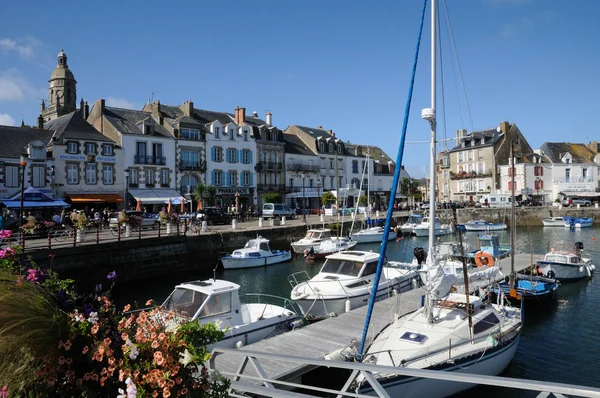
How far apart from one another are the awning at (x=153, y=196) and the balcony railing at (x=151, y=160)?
2617mm

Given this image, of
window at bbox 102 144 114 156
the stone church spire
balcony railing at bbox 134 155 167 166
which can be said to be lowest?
balcony railing at bbox 134 155 167 166

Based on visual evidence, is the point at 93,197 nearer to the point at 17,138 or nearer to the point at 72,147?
the point at 72,147

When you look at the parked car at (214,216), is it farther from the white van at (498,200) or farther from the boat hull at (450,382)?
the white van at (498,200)

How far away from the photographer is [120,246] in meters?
23.5

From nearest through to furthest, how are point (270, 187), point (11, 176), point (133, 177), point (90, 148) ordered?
1. point (11, 176)
2. point (90, 148)
3. point (133, 177)
4. point (270, 187)

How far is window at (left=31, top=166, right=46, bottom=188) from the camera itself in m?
34.0

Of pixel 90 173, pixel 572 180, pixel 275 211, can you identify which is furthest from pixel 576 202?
pixel 90 173

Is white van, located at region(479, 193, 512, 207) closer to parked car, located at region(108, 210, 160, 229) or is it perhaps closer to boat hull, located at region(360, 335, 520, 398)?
parked car, located at region(108, 210, 160, 229)

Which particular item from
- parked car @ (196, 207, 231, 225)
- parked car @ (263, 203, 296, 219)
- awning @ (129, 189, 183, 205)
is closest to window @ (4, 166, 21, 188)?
awning @ (129, 189, 183, 205)

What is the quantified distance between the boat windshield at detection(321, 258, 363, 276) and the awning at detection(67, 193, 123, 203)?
2611 cm

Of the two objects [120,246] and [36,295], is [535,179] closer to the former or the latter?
[120,246]

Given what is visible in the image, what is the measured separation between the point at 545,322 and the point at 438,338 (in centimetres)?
866

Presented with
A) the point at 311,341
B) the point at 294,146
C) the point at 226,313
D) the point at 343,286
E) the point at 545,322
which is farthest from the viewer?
the point at 294,146

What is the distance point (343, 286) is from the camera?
54.2 feet
